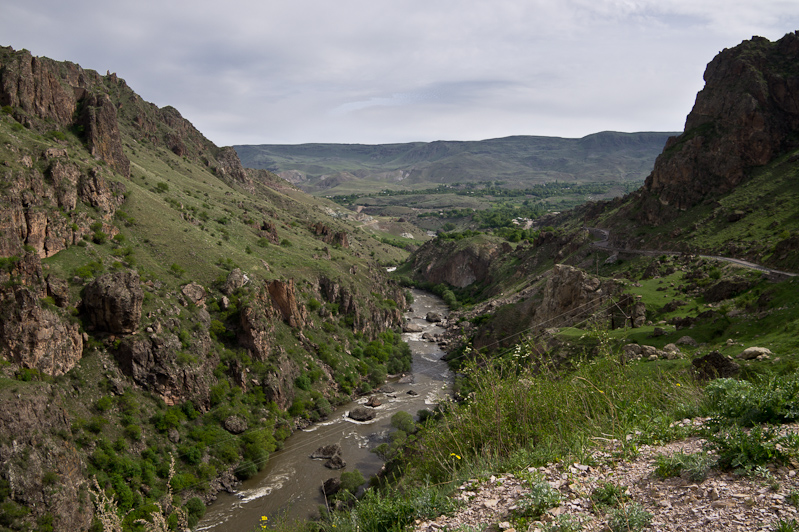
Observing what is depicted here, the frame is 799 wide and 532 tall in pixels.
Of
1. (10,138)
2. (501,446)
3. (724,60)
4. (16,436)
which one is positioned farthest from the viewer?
(724,60)

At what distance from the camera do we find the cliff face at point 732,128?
69438 millimetres

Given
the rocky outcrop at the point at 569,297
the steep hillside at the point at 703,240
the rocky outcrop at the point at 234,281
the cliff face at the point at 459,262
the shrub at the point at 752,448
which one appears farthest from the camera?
the cliff face at the point at 459,262

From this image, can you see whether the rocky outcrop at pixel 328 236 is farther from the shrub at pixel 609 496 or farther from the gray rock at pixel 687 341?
the shrub at pixel 609 496

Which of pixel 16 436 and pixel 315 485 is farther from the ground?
pixel 16 436

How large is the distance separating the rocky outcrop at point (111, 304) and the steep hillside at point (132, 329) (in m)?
0.15

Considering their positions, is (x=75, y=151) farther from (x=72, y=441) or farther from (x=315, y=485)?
(x=315, y=485)

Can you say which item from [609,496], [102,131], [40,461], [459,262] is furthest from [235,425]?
[459,262]

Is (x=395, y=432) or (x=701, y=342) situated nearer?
(x=701, y=342)

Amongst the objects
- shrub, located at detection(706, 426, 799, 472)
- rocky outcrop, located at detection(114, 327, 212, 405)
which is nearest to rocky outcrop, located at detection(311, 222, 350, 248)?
rocky outcrop, located at detection(114, 327, 212, 405)

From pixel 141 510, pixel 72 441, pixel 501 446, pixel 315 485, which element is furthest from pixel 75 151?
pixel 501 446

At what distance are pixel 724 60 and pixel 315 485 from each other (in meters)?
92.2

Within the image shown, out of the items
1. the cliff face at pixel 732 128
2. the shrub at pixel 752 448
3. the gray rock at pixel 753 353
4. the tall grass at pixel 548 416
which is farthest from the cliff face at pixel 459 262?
the shrub at pixel 752 448

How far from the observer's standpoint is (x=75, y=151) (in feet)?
230

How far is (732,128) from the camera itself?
237 ft
